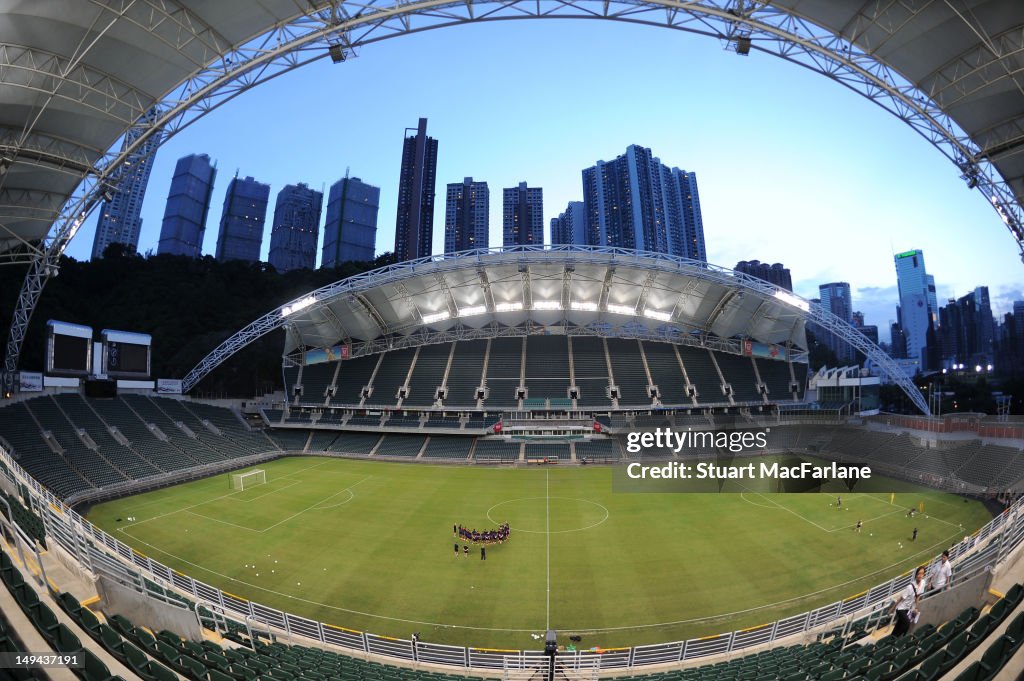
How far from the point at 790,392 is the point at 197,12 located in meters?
54.0

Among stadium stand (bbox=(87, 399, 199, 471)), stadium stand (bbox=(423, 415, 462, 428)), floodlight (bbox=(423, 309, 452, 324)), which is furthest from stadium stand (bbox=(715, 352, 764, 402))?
stadium stand (bbox=(87, 399, 199, 471))

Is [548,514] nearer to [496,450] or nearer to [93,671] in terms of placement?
→ [496,450]

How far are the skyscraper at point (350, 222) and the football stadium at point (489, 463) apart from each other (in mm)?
70986

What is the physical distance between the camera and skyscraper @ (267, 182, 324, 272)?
361ft

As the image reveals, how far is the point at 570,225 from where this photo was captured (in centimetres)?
17188

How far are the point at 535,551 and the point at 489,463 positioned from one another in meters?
19.9

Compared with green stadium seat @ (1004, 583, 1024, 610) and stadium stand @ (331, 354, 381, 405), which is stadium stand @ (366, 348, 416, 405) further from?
green stadium seat @ (1004, 583, 1024, 610)

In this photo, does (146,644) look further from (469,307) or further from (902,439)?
(902,439)

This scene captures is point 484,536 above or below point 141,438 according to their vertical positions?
below

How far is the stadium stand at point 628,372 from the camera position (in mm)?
45153

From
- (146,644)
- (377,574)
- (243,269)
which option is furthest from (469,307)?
(243,269)

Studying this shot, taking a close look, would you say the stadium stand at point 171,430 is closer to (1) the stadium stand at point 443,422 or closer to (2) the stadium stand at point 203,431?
(2) the stadium stand at point 203,431

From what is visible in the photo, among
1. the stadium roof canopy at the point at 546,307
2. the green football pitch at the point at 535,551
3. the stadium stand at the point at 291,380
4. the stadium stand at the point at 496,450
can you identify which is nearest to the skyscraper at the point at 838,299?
the stadium roof canopy at the point at 546,307

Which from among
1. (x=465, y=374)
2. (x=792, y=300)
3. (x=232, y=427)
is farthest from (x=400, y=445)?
(x=792, y=300)
